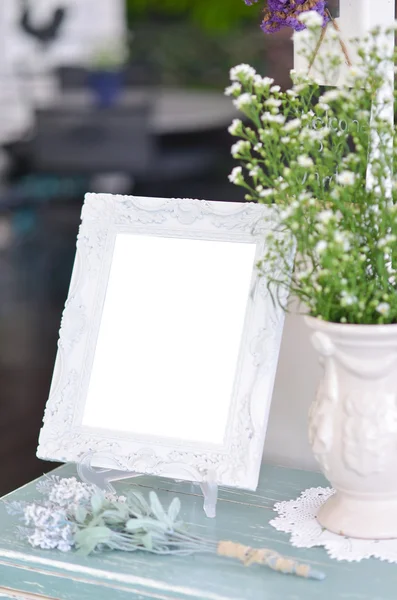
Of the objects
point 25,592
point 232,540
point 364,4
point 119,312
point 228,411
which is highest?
point 364,4

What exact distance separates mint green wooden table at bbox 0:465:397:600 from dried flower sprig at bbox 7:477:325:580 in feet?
0.04

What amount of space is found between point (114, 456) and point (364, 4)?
0.72 m

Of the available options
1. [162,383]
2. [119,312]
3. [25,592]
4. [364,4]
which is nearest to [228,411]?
[162,383]

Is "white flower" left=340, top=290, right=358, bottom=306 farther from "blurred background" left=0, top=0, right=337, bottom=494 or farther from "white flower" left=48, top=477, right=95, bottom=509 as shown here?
"blurred background" left=0, top=0, right=337, bottom=494

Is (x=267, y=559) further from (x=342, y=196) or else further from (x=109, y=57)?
(x=109, y=57)

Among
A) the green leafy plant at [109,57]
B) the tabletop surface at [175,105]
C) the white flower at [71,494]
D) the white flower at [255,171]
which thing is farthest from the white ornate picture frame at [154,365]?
the green leafy plant at [109,57]

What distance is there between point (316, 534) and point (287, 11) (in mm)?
676

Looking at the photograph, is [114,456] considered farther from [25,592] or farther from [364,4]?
[364,4]

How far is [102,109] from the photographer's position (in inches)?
238

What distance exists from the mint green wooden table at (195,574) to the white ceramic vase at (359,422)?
0.07 meters

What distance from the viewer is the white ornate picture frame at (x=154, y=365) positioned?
1135 mm

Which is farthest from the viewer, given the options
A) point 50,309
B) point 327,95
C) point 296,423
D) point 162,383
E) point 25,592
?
point 50,309

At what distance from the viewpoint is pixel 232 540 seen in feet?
3.63

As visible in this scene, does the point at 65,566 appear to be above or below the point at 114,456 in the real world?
below
